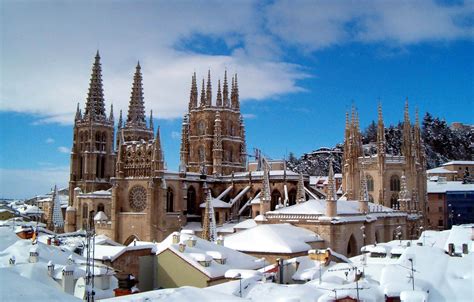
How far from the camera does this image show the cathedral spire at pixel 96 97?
82.1 m

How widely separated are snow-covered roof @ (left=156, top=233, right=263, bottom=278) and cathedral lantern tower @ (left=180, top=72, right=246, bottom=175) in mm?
38980


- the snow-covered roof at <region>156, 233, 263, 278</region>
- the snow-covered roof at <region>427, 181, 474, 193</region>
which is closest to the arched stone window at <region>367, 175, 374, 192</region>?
the snow-covered roof at <region>427, 181, 474, 193</region>

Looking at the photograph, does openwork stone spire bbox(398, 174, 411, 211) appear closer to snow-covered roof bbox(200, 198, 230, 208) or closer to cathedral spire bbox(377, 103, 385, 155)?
cathedral spire bbox(377, 103, 385, 155)

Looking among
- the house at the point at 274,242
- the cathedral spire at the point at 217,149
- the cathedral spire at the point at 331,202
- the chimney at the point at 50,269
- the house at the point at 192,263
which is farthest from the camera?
the cathedral spire at the point at 217,149

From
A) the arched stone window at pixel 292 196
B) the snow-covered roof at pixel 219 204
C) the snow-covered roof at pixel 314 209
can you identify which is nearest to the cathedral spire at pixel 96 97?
the snow-covered roof at pixel 219 204

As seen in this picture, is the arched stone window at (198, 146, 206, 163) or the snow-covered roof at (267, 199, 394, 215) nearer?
the snow-covered roof at (267, 199, 394, 215)

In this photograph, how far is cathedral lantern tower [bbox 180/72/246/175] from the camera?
73312 mm

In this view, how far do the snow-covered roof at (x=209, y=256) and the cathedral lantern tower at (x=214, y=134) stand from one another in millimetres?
38980

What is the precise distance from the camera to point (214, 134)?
7394 cm

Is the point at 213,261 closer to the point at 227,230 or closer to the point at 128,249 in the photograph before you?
the point at 128,249

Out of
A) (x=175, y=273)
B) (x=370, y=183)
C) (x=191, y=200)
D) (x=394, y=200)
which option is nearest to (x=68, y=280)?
(x=175, y=273)

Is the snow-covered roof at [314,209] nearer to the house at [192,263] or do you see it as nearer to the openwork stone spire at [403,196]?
the openwork stone spire at [403,196]

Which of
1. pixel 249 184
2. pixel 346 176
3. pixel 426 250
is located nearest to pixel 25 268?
pixel 426 250

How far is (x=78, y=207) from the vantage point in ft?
234
